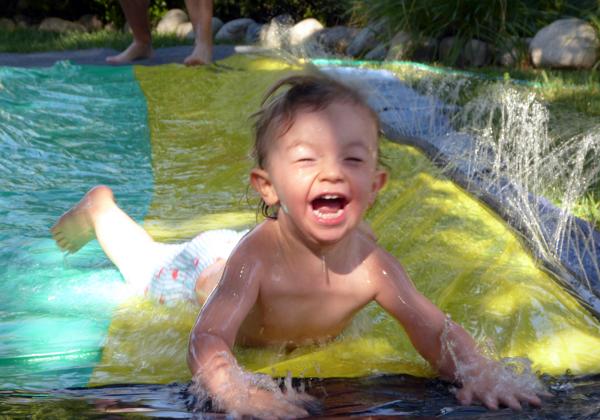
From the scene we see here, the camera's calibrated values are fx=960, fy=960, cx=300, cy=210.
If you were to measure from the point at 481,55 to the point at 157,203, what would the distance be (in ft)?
14.0

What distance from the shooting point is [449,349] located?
7.50ft

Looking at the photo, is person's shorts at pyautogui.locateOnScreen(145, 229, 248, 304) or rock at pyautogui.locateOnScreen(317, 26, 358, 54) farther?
rock at pyautogui.locateOnScreen(317, 26, 358, 54)

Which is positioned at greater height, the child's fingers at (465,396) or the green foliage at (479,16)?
the green foliage at (479,16)

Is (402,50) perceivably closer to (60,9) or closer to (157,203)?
(157,203)

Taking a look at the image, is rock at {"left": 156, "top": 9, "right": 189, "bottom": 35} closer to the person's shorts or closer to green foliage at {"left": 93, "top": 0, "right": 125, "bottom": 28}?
green foliage at {"left": 93, "top": 0, "right": 125, "bottom": 28}

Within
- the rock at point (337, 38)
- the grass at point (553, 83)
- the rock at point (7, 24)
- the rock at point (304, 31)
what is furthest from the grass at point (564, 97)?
the rock at point (7, 24)

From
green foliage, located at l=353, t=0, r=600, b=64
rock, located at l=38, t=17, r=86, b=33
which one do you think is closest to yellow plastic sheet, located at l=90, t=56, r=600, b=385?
green foliage, located at l=353, t=0, r=600, b=64

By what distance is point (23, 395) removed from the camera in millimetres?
2143

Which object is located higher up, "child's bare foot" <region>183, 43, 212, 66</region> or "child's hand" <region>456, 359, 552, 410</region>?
"child's bare foot" <region>183, 43, 212, 66</region>

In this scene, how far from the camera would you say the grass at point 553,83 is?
4062mm

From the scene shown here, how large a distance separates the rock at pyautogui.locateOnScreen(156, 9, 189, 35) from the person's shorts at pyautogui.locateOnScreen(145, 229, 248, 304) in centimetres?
855

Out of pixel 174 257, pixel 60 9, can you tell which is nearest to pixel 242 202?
pixel 174 257

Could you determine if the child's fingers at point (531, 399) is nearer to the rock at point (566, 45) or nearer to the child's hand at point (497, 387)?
the child's hand at point (497, 387)

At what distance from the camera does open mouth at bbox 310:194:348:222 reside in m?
2.17
